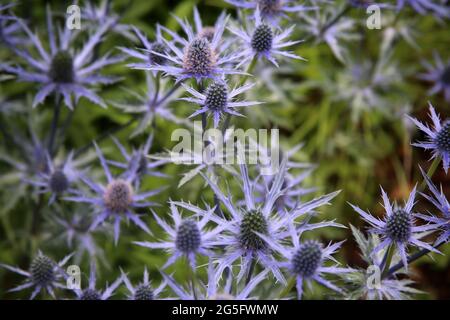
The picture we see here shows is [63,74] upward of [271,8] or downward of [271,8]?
downward

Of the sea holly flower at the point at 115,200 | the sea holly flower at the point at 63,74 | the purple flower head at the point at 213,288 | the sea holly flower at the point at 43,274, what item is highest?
the sea holly flower at the point at 63,74

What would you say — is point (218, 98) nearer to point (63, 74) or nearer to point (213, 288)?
point (213, 288)

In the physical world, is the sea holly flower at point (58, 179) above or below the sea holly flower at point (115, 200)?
above

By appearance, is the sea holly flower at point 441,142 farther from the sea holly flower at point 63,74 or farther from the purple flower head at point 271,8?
the sea holly flower at point 63,74

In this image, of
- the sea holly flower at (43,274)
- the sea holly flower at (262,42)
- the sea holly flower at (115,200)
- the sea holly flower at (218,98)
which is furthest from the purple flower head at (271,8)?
the sea holly flower at (43,274)

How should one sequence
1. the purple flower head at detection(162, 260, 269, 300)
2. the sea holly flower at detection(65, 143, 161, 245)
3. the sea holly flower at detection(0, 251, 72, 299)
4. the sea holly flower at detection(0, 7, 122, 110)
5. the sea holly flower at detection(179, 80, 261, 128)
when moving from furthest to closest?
the sea holly flower at detection(0, 7, 122, 110), the sea holly flower at detection(65, 143, 161, 245), the sea holly flower at detection(0, 251, 72, 299), the sea holly flower at detection(179, 80, 261, 128), the purple flower head at detection(162, 260, 269, 300)

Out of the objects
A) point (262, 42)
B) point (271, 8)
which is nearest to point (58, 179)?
point (262, 42)

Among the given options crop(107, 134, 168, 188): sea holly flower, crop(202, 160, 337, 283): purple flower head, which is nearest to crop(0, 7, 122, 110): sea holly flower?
crop(107, 134, 168, 188): sea holly flower

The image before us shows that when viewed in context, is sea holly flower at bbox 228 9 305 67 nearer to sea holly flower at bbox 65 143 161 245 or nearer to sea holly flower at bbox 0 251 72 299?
sea holly flower at bbox 65 143 161 245

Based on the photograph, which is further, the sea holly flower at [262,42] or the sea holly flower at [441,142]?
the sea holly flower at [262,42]

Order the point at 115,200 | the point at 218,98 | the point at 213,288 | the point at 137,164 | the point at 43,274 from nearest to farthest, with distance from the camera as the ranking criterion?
the point at 213,288 < the point at 218,98 < the point at 43,274 < the point at 115,200 < the point at 137,164
